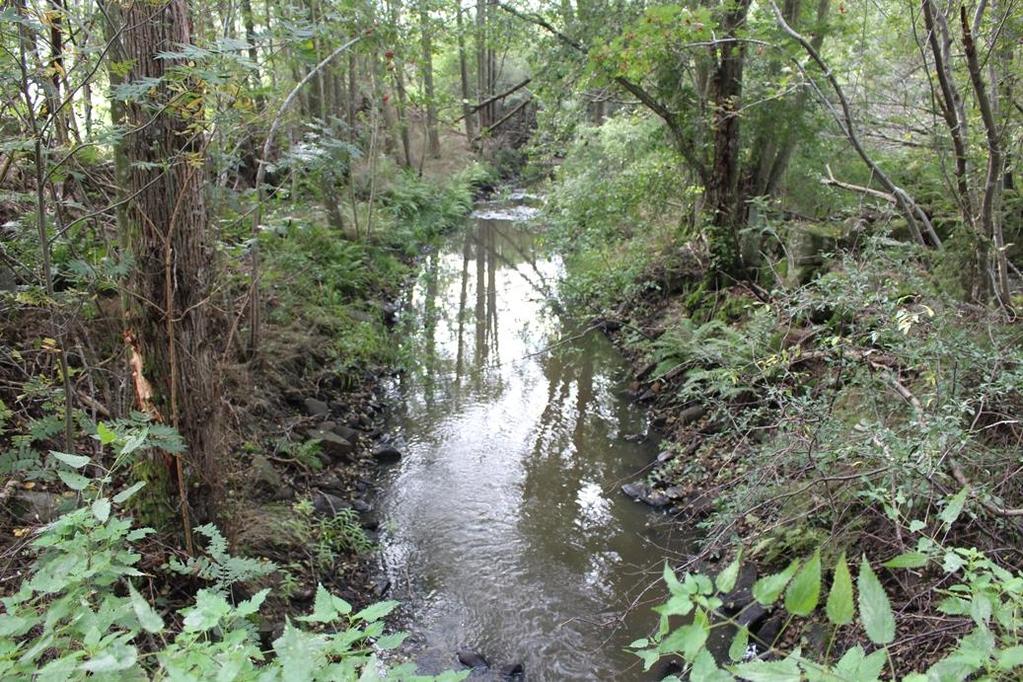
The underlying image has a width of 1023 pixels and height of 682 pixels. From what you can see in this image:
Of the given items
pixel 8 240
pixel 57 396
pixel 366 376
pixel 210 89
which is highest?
pixel 210 89

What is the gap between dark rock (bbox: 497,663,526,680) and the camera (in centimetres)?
446

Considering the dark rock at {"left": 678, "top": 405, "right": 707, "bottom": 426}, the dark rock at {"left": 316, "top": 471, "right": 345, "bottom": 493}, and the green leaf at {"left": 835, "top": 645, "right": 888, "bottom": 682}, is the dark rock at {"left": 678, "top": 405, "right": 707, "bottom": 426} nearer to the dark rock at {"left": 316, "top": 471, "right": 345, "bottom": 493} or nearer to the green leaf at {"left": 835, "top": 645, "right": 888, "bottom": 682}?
the dark rock at {"left": 316, "top": 471, "right": 345, "bottom": 493}

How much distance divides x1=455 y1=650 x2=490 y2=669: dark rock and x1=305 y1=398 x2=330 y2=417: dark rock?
3.62 meters

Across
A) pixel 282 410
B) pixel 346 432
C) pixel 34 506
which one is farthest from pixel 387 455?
pixel 34 506

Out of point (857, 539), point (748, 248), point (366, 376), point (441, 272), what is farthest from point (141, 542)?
point (441, 272)

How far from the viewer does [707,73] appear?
28.3ft

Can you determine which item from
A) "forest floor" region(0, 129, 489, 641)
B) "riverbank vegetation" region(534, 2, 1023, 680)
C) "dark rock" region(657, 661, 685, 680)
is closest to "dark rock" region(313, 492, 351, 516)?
"forest floor" region(0, 129, 489, 641)

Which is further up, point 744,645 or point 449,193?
point 449,193

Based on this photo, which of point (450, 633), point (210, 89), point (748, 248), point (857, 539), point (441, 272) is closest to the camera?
point (210, 89)

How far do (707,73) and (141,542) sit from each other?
8176 millimetres

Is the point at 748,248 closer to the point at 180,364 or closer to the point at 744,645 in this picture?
the point at 180,364

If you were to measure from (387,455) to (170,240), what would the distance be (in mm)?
4124

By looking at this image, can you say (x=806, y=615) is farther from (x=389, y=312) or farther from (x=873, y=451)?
(x=389, y=312)

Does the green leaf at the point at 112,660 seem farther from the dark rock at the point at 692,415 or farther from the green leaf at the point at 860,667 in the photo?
the dark rock at the point at 692,415
